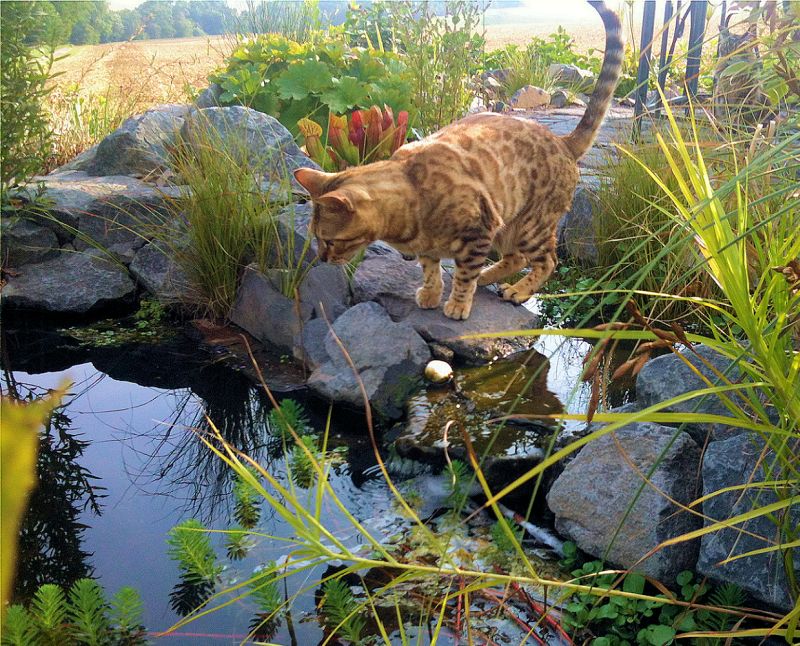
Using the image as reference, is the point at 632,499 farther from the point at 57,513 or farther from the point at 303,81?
the point at 303,81

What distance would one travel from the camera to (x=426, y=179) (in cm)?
383

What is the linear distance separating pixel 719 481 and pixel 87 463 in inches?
103

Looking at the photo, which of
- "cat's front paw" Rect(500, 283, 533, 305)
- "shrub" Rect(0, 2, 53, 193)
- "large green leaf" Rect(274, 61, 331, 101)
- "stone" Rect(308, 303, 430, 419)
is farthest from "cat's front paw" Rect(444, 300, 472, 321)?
"large green leaf" Rect(274, 61, 331, 101)

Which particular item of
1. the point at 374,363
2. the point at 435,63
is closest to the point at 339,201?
the point at 374,363

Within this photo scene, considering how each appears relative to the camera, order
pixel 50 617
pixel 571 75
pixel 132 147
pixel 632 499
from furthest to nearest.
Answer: pixel 571 75
pixel 132 147
pixel 632 499
pixel 50 617

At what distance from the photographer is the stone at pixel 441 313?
412 centimetres

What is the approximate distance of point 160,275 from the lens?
5.00 m

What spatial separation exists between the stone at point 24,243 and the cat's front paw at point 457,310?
2.75 m

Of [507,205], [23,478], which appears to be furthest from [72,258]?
[23,478]

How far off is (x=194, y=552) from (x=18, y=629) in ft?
1.83

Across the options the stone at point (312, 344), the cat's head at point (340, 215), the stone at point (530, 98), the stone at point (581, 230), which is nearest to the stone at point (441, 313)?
the stone at point (312, 344)

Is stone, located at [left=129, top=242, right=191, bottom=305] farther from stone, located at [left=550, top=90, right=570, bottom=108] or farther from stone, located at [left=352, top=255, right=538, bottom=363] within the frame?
stone, located at [left=550, top=90, right=570, bottom=108]

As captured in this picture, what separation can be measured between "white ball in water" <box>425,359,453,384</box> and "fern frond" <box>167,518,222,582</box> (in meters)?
1.61

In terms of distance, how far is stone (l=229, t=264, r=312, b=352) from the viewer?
4.40 m
